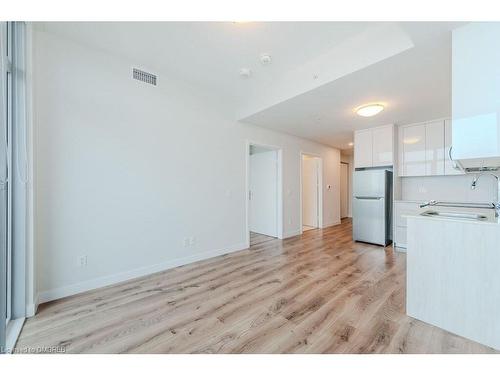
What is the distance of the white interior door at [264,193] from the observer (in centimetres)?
473

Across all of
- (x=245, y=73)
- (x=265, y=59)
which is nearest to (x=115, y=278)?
(x=245, y=73)

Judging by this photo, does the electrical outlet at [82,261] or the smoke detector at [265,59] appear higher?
the smoke detector at [265,59]

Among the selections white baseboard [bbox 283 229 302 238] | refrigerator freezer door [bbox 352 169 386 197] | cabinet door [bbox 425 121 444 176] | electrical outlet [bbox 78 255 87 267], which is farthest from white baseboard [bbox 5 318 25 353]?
cabinet door [bbox 425 121 444 176]

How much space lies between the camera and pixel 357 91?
8.72ft

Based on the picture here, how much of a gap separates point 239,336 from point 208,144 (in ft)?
8.58

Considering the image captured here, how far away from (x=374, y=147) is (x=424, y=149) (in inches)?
31.7

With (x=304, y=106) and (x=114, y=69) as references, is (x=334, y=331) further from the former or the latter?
(x=114, y=69)

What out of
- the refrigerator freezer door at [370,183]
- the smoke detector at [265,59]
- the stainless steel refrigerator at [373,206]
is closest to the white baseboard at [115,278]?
the smoke detector at [265,59]

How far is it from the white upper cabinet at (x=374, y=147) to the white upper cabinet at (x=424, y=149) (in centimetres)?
28

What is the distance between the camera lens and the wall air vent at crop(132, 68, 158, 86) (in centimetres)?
266

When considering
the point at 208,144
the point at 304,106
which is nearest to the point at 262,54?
the point at 304,106

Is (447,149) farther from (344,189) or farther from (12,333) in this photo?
(12,333)

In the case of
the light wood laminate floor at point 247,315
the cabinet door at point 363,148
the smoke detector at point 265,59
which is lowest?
the light wood laminate floor at point 247,315

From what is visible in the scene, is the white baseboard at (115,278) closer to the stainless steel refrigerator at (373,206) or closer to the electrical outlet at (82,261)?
the electrical outlet at (82,261)
